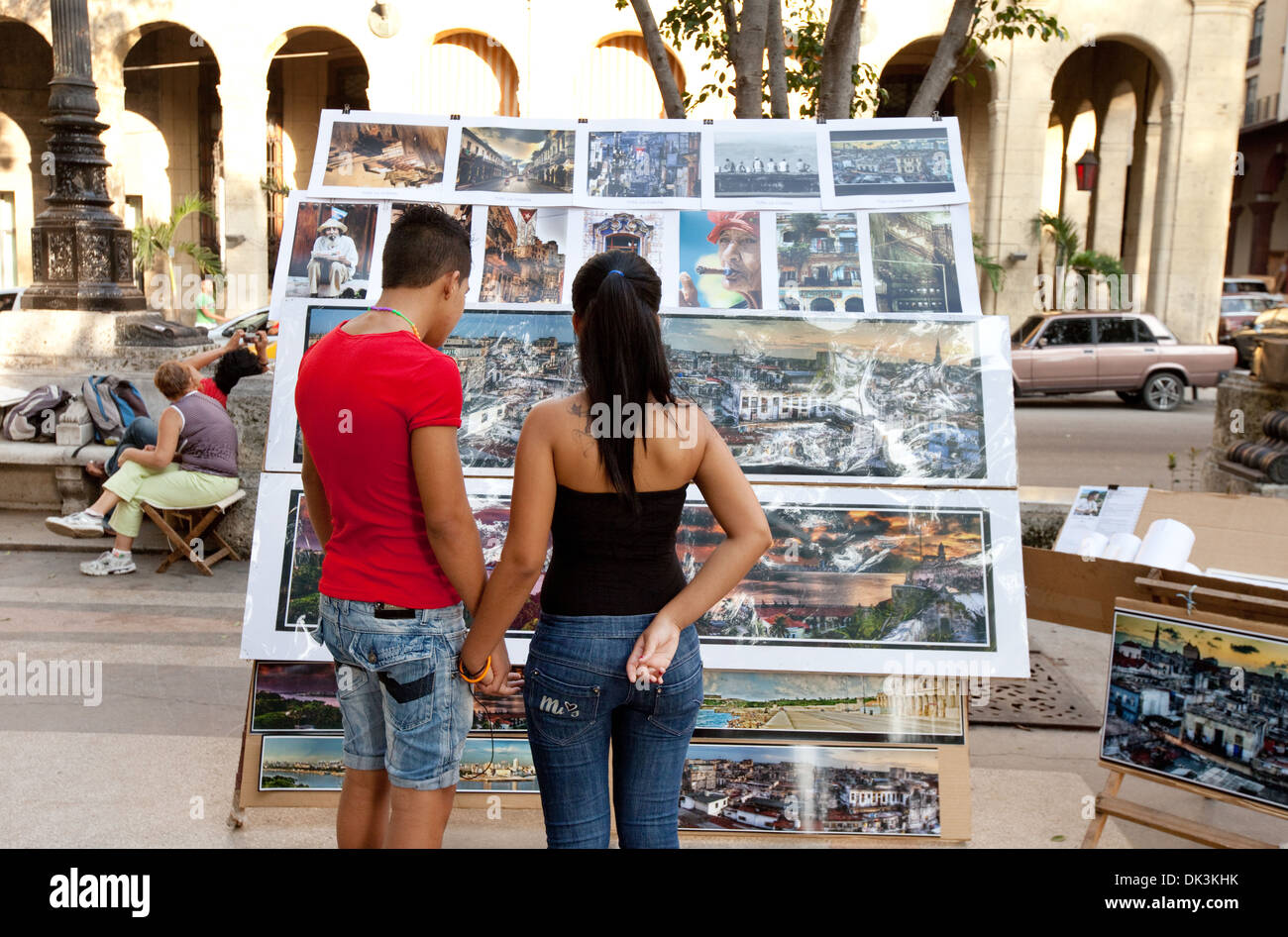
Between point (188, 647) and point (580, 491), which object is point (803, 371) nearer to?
point (580, 491)

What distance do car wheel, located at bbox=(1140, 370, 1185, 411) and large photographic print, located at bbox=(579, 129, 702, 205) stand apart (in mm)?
15291

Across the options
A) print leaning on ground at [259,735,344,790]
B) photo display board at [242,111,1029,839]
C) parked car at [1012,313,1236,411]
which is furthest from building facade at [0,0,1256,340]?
print leaning on ground at [259,735,344,790]

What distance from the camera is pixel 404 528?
2416 millimetres

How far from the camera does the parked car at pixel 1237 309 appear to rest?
933 inches

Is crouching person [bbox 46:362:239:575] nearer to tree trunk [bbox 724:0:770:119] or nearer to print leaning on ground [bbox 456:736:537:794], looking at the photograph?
tree trunk [bbox 724:0:770:119]

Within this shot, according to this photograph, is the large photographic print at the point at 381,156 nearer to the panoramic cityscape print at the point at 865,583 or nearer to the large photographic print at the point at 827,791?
the panoramic cityscape print at the point at 865,583

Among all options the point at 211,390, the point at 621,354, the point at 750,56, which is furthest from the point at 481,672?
the point at 211,390

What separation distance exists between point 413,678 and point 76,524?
17.8 ft

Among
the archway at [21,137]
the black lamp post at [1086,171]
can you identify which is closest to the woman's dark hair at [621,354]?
the black lamp post at [1086,171]

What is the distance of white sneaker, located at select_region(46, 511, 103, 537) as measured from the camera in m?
6.85

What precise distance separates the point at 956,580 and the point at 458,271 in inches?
75.9

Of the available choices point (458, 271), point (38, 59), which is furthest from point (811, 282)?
point (38, 59)

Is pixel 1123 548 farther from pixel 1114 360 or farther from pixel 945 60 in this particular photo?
pixel 1114 360

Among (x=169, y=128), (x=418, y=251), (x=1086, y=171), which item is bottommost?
(x=418, y=251)
